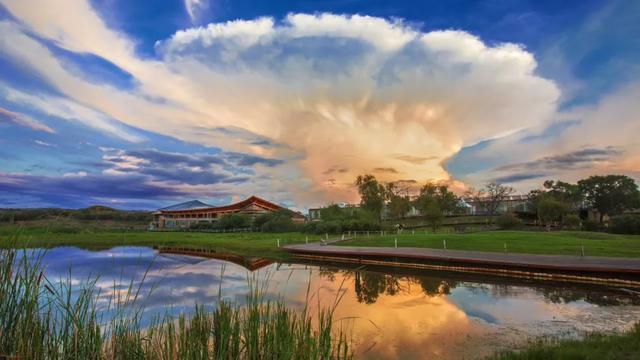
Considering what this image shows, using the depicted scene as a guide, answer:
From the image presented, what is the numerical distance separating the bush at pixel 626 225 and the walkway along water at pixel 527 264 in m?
27.8

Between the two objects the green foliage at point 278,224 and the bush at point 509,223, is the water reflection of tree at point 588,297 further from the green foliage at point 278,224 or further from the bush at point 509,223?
the green foliage at point 278,224

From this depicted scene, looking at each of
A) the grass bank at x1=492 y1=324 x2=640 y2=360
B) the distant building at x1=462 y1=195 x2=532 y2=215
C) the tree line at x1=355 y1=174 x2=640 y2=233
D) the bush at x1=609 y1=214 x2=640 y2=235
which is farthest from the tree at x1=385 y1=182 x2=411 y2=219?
the grass bank at x1=492 y1=324 x2=640 y2=360

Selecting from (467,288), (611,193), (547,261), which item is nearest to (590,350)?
(467,288)

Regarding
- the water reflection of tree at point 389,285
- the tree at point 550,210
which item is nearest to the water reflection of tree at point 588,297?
the water reflection of tree at point 389,285

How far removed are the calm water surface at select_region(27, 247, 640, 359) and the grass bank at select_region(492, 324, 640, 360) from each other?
1123 millimetres

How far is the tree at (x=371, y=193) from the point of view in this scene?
209 ft

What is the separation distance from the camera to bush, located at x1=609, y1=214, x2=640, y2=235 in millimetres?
38594

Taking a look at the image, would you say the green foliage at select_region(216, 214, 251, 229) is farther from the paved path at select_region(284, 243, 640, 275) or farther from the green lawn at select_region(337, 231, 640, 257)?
the paved path at select_region(284, 243, 640, 275)

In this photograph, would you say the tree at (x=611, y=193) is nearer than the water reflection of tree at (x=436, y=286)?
No

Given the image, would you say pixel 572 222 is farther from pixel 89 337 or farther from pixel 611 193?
pixel 89 337

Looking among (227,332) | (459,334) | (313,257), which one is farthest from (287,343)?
(313,257)

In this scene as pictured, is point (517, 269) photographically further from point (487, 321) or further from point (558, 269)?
point (487, 321)

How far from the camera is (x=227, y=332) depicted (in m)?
4.63

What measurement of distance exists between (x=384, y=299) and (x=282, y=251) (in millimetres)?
15395
